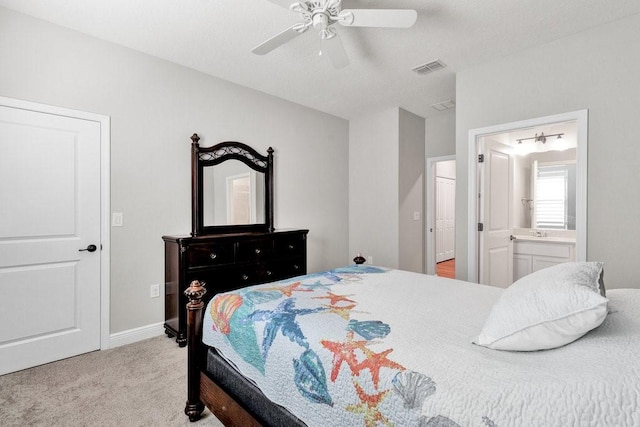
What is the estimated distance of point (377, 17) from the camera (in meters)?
1.98

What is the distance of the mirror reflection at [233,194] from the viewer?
3.36 meters

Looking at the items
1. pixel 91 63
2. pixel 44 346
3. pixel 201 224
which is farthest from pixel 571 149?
pixel 44 346

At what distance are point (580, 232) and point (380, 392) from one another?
8.73ft

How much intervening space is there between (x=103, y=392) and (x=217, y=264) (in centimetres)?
125

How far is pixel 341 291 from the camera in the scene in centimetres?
186

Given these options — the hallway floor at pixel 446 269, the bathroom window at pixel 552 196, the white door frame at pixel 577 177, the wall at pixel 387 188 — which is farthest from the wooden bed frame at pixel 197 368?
the hallway floor at pixel 446 269

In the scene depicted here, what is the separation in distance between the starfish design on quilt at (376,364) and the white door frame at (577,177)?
100 inches

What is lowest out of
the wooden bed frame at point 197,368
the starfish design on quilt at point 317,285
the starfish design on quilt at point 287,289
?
Answer: the wooden bed frame at point 197,368

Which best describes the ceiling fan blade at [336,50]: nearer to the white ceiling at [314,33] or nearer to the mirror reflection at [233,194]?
the white ceiling at [314,33]

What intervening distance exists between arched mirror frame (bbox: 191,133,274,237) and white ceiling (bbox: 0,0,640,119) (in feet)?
2.59

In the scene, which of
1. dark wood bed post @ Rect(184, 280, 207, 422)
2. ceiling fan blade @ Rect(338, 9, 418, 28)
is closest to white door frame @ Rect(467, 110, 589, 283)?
ceiling fan blade @ Rect(338, 9, 418, 28)

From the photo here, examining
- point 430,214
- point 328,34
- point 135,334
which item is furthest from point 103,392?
point 430,214

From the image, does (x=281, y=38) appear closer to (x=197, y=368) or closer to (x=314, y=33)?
(x=314, y=33)

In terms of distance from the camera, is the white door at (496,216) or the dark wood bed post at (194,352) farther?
the white door at (496,216)
